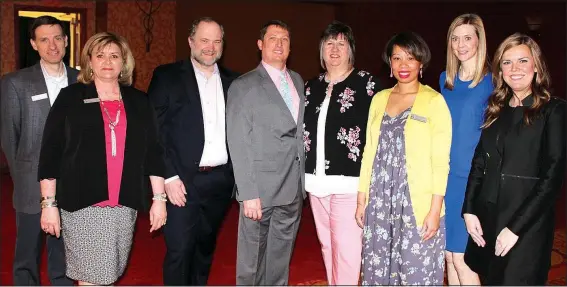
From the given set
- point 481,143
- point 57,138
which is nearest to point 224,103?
point 57,138

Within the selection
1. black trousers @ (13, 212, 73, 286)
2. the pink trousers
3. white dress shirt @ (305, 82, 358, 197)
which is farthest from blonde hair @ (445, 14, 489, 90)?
black trousers @ (13, 212, 73, 286)

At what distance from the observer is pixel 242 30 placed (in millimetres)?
9359

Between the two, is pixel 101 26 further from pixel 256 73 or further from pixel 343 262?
pixel 343 262

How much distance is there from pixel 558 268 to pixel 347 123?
88.4 inches

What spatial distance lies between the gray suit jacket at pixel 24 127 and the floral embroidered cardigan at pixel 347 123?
1.51 meters

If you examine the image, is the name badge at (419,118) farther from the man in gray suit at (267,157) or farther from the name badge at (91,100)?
the name badge at (91,100)

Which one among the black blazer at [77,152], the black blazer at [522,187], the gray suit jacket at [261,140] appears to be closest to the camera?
the black blazer at [522,187]

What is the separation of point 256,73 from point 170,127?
1.84 feet

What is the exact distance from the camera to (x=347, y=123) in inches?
116

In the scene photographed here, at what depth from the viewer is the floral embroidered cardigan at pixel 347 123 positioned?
2.95 m

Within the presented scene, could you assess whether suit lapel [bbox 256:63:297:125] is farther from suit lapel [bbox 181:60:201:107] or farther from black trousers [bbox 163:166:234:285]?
black trousers [bbox 163:166:234:285]

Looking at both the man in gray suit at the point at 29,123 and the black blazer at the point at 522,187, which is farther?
the man in gray suit at the point at 29,123

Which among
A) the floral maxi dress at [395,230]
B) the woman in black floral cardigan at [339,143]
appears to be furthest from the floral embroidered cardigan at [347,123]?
the floral maxi dress at [395,230]

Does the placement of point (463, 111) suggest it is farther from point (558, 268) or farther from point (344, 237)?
point (558, 268)
